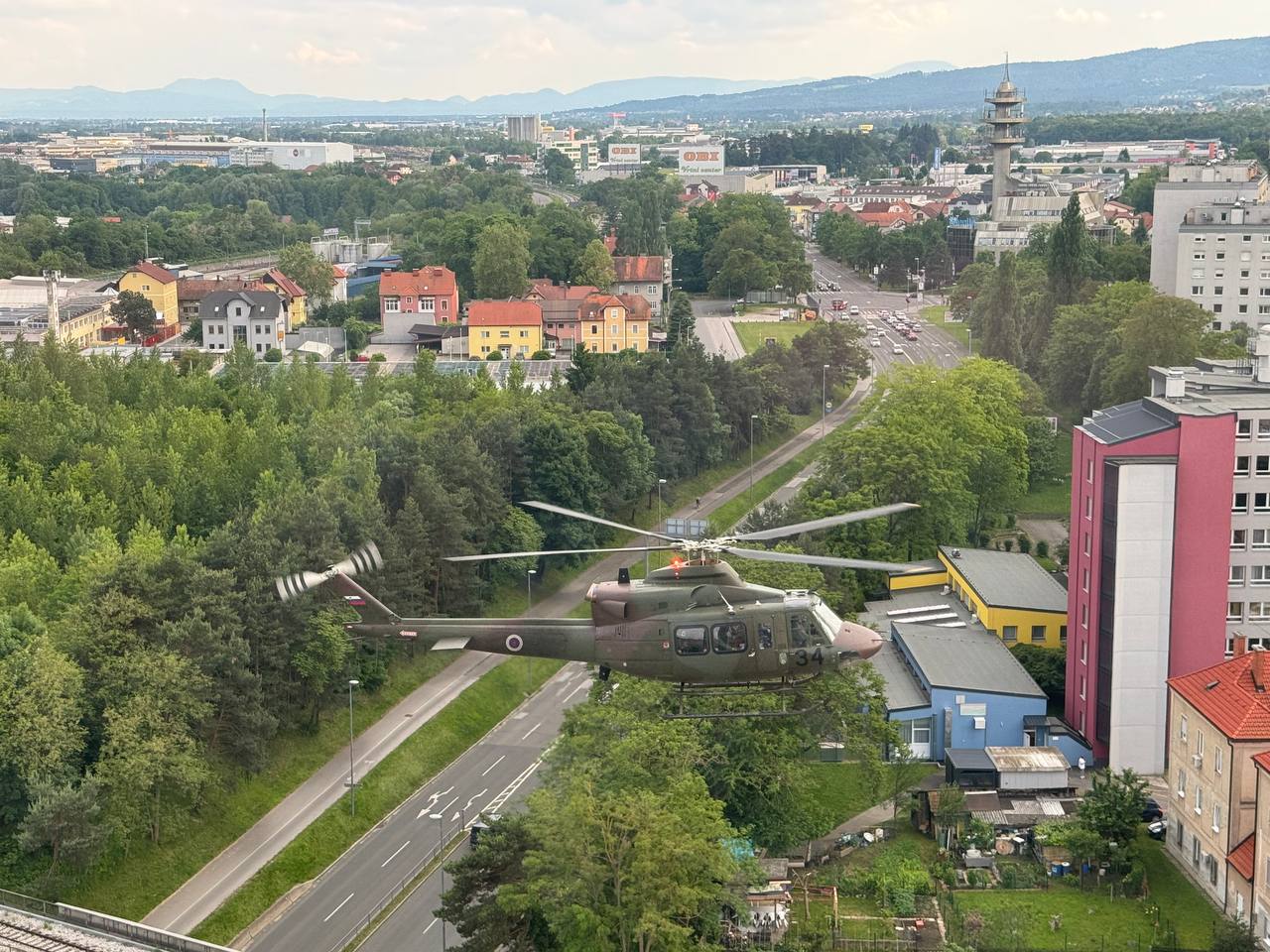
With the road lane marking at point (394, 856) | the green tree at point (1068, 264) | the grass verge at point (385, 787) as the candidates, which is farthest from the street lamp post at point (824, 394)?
the road lane marking at point (394, 856)

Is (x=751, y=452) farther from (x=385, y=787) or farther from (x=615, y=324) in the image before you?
(x=385, y=787)

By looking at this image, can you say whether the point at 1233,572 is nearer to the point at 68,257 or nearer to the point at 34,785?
the point at 34,785

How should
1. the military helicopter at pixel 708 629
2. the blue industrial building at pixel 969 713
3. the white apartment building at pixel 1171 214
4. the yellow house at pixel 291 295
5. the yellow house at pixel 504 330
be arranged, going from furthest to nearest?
the yellow house at pixel 291 295 < the white apartment building at pixel 1171 214 < the yellow house at pixel 504 330 < the blue industrial building at pixel 969 713 < the military helicopter at pixel 708 629

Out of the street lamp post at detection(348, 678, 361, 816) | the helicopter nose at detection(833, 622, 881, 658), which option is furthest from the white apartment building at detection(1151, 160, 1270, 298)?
the helicopter nose at detection(833, 622, 881, 658)

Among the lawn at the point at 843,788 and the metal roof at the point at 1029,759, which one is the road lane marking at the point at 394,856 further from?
the metal roof at the point at 1029,759

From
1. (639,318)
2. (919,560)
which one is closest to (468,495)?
(919,560)

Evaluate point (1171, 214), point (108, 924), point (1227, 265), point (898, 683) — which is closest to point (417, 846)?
point (108, 924)
